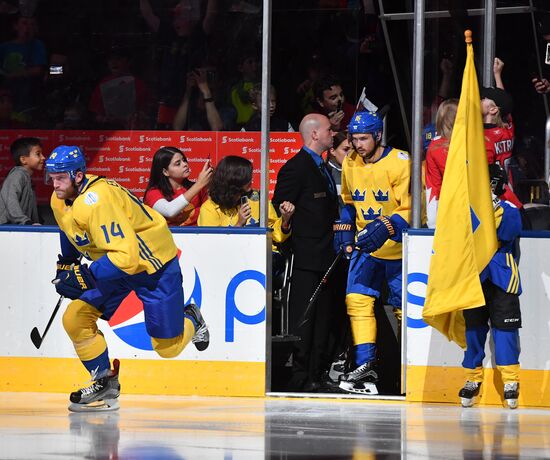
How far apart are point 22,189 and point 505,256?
3576 millimetres

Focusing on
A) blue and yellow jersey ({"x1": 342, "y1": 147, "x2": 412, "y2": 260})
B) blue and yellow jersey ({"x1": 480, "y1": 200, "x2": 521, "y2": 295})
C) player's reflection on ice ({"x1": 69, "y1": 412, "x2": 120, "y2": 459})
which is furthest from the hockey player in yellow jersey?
player's reflection on ice ({"x1": 69, "y1": 412, "x2": 120, "y2": 459})

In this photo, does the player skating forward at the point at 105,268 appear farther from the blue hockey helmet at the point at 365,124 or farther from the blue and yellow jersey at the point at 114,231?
the blue hockey helmet at the point at 365,124

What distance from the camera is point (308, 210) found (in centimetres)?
1054

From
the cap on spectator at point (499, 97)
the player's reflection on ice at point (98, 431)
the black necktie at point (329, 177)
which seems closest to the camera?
the player's reflection on ice at point (98, 431)

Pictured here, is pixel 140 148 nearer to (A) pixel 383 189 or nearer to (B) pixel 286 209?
(B) pixel 286 209

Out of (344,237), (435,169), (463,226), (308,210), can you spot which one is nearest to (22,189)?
(308,210)

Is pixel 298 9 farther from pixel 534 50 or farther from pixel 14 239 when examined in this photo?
pixel 14 239

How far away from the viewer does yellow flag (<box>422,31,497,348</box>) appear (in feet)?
30.9

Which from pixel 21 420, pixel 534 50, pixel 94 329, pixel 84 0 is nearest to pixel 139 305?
pixel 94 329

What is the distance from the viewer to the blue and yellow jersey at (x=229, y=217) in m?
10.4

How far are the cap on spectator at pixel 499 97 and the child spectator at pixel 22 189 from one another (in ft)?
10.7

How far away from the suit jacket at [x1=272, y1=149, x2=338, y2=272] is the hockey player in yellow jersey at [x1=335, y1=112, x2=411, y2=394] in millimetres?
292

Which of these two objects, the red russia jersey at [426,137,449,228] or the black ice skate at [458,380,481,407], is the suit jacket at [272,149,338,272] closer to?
the red russia jersey at [426,137,449,228]

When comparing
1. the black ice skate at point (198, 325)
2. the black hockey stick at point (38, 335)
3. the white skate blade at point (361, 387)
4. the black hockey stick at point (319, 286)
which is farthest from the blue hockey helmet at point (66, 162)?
the white skate blade at point (361, 387)
